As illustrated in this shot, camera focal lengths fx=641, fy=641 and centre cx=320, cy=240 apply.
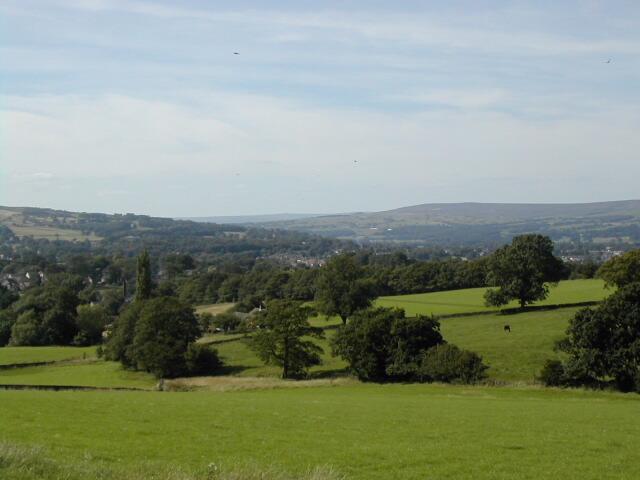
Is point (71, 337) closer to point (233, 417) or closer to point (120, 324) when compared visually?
point (120, 324)

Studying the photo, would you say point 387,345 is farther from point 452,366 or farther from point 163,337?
point 163,337

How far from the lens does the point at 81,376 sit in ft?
219

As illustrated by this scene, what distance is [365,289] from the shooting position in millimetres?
85375

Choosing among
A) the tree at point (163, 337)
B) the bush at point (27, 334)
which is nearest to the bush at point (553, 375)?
the tree at point (163, 337)

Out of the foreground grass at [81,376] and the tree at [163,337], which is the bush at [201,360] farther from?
the foreground grass at [81,376]

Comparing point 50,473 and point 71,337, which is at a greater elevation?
point 50,473

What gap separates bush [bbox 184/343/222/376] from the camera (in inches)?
2625

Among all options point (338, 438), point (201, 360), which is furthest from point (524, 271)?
point (338, 438)

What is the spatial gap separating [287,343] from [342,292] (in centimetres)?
2446

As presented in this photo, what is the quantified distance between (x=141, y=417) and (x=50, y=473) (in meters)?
12.7

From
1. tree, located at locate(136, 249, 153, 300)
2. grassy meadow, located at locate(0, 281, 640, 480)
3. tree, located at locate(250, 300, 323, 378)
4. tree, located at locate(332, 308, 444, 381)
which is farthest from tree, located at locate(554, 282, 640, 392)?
tree, located at locate(136, 249, 153, 300)

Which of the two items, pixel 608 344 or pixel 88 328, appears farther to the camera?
pixel 88 328

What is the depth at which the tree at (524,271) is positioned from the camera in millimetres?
84181

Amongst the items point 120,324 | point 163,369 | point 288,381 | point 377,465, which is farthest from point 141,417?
point 120,324
